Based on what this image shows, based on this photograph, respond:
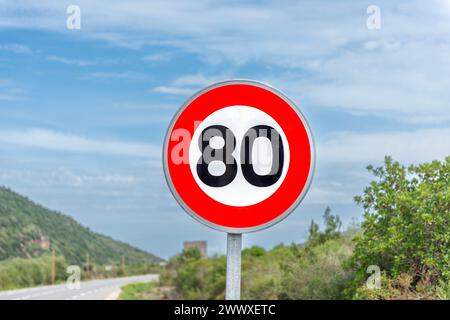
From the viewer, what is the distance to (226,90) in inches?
136

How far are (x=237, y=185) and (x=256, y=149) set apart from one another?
19 centimetres

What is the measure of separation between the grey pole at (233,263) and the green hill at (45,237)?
62.6m

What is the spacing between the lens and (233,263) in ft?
10.9

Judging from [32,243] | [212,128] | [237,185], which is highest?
[32,243]

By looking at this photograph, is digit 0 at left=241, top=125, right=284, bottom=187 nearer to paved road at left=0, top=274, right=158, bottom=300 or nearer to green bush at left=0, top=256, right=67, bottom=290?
paved road at left=0, top=274, right=158, bottom=300

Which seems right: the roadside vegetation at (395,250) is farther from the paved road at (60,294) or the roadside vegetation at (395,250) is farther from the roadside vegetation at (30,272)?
the roadside vegetation at (30,272)

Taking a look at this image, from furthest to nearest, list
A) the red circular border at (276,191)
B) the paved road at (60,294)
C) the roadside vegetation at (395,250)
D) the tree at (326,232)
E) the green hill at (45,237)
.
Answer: the green hill at (45,237) → the paved road at (60,294) → the tree at (326,232) → the roadside vegetation at (395,250) → the red circular border at (276,191)

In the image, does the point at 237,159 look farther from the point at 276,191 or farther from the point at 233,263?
the point at 233,263

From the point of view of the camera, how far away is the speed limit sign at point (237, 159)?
334 centimetres

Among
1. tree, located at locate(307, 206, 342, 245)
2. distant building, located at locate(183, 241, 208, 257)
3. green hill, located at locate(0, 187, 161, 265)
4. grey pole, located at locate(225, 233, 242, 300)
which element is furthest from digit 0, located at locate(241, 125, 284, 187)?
green hill, located at locate(0, 187, 161, 265)

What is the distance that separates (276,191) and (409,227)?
11126 millimetres

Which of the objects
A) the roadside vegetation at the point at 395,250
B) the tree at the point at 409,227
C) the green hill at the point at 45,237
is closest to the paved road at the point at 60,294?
the roadside vegetation at the point at 395,250
